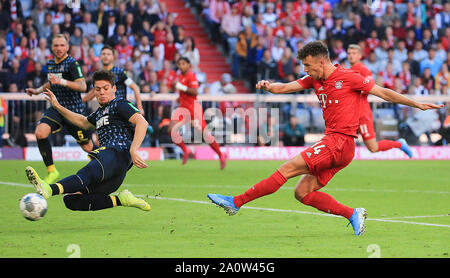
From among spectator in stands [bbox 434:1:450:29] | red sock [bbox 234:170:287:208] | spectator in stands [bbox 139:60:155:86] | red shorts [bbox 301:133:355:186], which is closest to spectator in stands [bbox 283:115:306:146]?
spectator in stands [bbox 139:60:155:86]

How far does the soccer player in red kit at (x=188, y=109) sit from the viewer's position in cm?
1830

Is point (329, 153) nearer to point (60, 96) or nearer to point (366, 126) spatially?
point (60, 96)

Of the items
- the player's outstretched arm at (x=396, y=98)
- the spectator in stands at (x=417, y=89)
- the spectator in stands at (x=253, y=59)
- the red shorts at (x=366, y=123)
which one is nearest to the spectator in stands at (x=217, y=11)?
the spectator in stands at (x=253, y=59)

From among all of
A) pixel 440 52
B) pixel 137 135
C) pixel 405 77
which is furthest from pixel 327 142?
pixel 440 52

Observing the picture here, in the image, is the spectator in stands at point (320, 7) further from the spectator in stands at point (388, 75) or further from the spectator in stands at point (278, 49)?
the spectator in stands at point (388, 75)

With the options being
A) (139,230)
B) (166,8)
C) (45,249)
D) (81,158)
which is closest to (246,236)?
(139,230)

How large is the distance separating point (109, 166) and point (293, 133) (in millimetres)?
13708

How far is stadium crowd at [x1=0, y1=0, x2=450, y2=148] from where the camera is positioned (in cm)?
2300

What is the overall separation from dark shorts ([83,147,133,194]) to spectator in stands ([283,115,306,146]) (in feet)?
43.8

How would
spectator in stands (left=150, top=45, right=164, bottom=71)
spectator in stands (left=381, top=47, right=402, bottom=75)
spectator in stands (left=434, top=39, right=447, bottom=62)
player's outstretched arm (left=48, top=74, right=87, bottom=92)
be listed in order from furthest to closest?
spectator in stands (left=434, top=39, right=447, bottom=62)
spectator in stands (left=381, top=47, right=402, bottom=75)
spectator in stands (left=150, top=45, right=164, bottom=71)
player's outstretched arm (left=48, top=74, right=87, bottom=92)

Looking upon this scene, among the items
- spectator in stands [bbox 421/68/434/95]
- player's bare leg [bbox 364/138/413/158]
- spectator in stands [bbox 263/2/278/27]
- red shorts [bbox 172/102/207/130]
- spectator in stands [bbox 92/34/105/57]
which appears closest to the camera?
player's bare leg [bbox 364/138/413/158]

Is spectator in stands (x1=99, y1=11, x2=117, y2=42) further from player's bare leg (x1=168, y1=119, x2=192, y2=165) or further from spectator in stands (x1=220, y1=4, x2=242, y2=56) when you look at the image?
player's bare leg (x1=168, y1=119, x2=192, y2=165)
